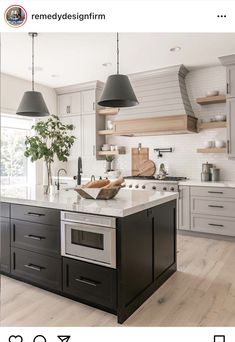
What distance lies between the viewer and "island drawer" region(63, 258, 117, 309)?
2.10 meters

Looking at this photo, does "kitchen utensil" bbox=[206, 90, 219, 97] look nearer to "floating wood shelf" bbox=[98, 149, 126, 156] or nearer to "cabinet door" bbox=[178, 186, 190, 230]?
"cabinet door" bbox=[178, 186, 190, 230]

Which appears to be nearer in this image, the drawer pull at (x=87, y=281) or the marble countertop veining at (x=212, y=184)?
the drawer pull at (x=87, y=281)

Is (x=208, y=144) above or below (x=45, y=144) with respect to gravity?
above

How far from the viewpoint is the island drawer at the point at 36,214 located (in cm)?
239

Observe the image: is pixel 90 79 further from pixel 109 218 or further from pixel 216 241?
pixel 109 218

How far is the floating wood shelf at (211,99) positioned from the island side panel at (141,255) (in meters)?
2.38

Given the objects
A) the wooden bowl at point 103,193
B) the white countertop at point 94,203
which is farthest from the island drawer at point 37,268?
the wooden bowl at point 103,193

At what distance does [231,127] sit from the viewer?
13.8 ft

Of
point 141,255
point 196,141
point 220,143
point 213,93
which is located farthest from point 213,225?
point 141,255

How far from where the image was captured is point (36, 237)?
2.55 meters

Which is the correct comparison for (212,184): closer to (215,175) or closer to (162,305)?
(215,175)

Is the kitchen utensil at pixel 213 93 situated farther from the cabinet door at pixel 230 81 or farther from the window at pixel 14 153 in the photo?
the window at pixel 14 153
